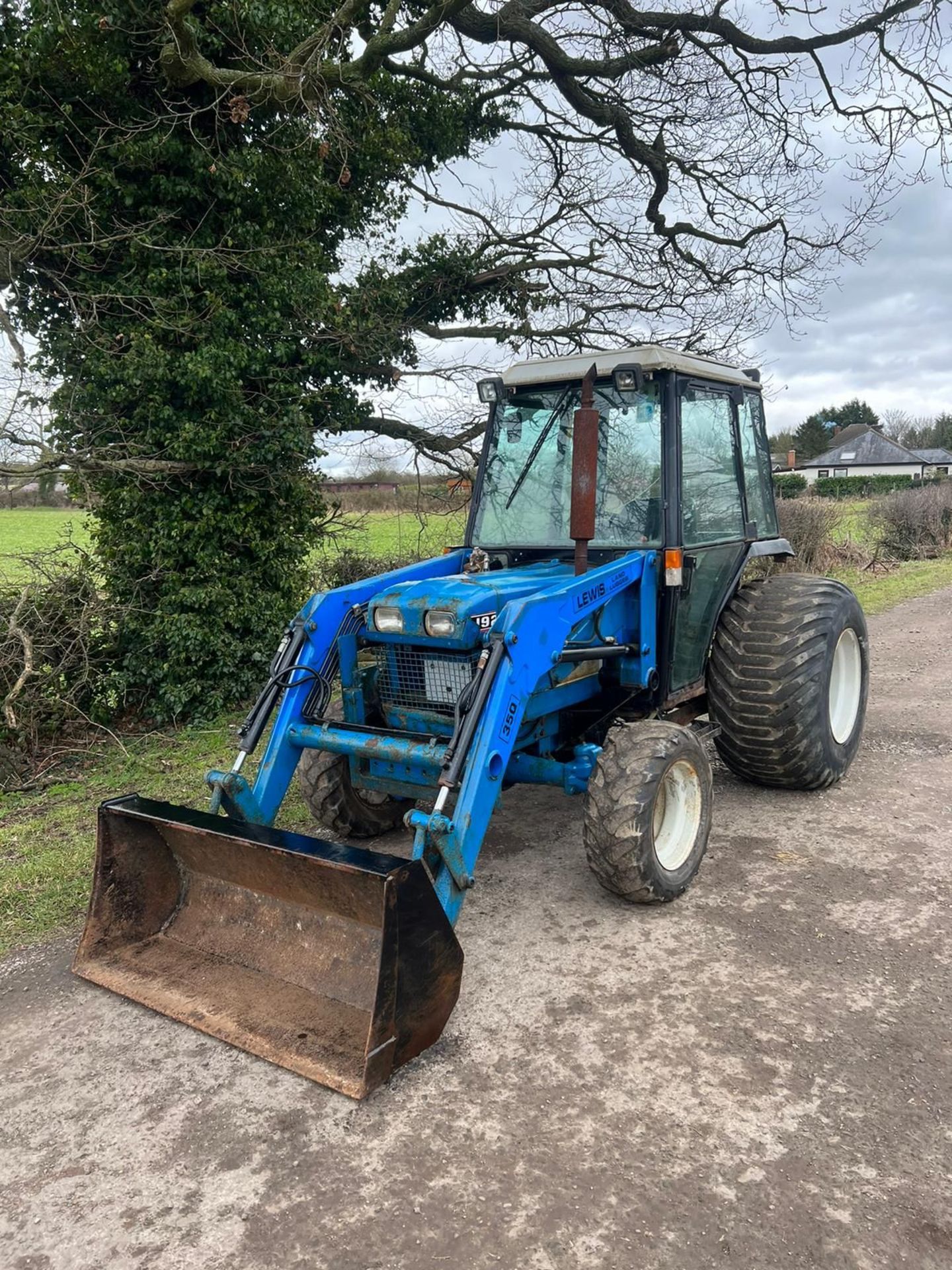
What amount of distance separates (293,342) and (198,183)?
148 centimetres

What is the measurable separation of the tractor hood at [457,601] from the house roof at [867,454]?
2709 inches

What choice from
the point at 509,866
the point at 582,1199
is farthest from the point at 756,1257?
the point at 509,866

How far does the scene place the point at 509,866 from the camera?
4625 mm

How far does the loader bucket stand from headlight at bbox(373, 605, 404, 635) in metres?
1.11

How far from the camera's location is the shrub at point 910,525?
1975 centimetres

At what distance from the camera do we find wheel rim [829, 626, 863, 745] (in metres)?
5.76

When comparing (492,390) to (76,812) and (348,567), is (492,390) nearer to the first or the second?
(76,812)

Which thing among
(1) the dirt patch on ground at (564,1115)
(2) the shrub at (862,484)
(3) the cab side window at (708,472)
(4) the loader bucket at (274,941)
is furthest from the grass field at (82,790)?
(2) the shrub at (862,484)

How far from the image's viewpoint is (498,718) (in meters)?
3.50

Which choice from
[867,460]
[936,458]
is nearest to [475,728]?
[867,460]

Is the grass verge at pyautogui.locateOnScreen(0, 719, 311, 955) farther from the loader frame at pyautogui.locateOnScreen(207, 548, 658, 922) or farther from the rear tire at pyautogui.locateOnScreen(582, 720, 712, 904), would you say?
the rear tire at pyautogui.locateOnScreen(582, 720, 712, 904)

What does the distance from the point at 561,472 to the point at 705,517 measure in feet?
2.75

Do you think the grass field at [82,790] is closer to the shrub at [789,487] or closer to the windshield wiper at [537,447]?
the windshield wiper at [537,447]

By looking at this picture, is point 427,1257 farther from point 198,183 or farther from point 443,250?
point 443,250
